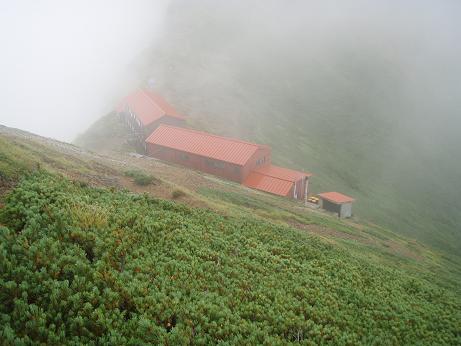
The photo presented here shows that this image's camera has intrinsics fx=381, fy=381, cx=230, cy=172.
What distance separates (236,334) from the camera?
438 inches

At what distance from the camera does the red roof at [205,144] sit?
56.9 m

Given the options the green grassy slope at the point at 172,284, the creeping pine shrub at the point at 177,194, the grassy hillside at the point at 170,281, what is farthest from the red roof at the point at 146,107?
the green grassy slope at the point at 172,284

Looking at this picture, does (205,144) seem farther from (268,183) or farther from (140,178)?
(140,178)

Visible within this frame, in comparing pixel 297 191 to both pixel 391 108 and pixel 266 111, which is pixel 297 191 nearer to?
pixel 266 111

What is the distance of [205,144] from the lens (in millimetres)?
59312

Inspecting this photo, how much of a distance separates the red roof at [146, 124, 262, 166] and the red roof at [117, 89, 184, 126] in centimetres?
581

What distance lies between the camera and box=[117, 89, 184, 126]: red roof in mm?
68688

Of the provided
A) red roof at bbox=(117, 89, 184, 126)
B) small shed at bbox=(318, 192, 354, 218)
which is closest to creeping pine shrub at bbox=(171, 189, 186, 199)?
small shed at bbox=(318, 192, 354, 218)

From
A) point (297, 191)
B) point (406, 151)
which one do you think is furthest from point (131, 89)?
point (406, 151)

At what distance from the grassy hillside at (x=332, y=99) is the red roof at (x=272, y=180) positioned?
45.9ft

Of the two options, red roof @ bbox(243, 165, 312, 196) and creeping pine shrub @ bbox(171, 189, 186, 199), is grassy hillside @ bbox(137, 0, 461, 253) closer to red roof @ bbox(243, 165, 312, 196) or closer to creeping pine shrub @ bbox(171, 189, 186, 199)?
red roof @ bbox(243, 165, 312, 196)

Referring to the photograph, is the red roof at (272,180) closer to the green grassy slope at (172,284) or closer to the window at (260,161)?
the window at (260,161)

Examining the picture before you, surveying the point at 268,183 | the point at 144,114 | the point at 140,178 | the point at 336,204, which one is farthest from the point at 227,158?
the point at 140,178

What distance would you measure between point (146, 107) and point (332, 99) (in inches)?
2703
